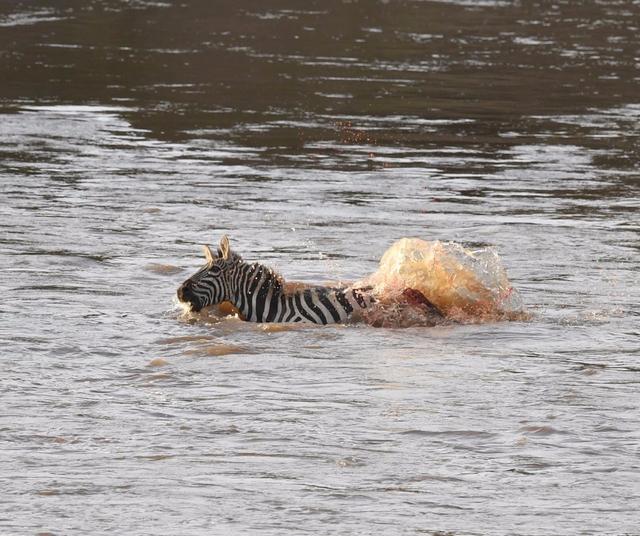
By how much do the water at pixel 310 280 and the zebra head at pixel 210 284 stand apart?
0.21m

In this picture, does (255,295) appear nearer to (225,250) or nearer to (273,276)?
(273,276)

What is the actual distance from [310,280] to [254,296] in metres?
1.84

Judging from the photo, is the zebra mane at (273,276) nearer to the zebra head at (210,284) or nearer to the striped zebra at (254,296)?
the striped zebra at (254,296)

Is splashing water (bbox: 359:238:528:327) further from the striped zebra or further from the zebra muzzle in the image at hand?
the zebra muzzle

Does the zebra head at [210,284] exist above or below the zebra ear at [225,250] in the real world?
below

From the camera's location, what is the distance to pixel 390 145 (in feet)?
81.1

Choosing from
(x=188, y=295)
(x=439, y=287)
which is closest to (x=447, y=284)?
(x=439, y=287)

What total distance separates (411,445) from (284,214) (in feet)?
30.8

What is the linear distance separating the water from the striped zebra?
0.21m

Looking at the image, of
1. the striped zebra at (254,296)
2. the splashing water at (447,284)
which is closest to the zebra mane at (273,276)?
the striped zebra at (254,296)

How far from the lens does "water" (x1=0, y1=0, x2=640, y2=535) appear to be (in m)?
9.05

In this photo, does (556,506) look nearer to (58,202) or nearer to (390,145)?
(58,202)

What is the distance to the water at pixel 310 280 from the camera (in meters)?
9.05

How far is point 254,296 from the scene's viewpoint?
13570mm
